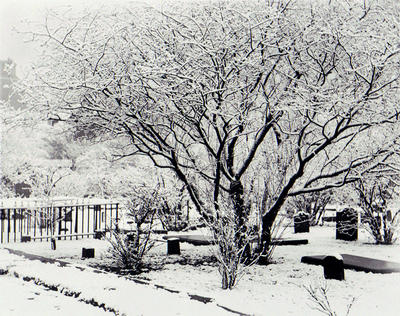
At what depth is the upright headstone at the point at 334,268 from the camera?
24.9 feet

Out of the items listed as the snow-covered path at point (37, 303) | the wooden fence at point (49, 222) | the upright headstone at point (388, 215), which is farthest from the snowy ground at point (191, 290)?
the upright headstone at point (388, 215)

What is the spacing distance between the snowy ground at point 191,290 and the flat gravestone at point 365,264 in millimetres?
196

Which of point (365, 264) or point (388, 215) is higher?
point (388, 215)

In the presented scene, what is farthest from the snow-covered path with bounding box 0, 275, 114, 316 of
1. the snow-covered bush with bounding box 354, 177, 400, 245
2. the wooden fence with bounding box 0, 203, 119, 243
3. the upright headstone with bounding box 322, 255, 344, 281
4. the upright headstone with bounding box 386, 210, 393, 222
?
the upright headstone with bounding box 386, 210, 393, 222

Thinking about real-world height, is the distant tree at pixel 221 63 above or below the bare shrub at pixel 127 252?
above

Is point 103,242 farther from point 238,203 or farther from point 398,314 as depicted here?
point 398,314

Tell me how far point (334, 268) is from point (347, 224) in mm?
5477

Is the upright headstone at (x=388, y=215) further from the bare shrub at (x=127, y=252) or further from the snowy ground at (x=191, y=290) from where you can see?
the bare shrub at (x=127, y=252)

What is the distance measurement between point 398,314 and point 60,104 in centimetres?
628

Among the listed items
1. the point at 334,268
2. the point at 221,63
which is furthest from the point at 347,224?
the point at 221,63

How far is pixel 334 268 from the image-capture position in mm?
7625

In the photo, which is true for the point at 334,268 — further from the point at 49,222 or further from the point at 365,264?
the point at 49,222

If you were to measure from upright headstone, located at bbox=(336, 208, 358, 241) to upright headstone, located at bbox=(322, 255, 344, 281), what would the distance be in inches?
207

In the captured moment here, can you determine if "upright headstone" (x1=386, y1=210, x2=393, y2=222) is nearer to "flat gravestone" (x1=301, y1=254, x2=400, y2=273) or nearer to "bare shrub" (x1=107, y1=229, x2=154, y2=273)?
"flat gravestone" (x1=301, y1=254, x2=400, y2=273)
